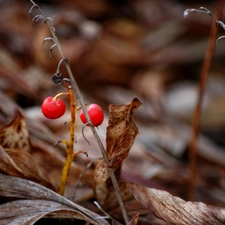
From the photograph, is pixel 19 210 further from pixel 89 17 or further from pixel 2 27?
pixel 89 17

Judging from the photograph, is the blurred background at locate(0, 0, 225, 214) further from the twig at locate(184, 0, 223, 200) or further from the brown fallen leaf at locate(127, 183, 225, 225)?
the brown fallen leaf at locate(127, 183, 225, 225)

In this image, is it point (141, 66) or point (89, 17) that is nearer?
point (141, 66)

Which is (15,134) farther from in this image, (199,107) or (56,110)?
(199,107)

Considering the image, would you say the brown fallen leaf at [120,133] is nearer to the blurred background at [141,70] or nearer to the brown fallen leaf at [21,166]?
the brown fallen leaf at [21,166]

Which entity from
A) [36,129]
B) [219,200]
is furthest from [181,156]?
[36,129]

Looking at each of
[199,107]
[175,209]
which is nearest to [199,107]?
[199,107]

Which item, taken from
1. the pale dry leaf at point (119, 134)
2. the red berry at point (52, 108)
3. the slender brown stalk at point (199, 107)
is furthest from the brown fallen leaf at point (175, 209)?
the slender brown stalk at point (199, 107)

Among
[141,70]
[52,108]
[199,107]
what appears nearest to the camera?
[52,108]
